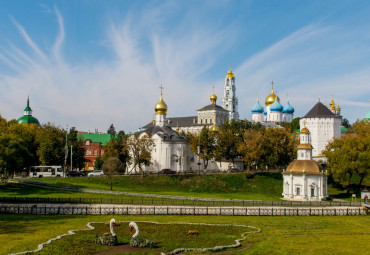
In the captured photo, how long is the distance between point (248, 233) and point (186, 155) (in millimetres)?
42179

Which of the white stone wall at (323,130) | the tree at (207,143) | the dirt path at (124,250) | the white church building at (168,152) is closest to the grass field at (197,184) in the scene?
the white church building at (168,152)

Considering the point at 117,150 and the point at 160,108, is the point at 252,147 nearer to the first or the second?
the point at 160,108

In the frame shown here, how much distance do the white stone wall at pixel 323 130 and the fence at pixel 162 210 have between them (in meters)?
54.1

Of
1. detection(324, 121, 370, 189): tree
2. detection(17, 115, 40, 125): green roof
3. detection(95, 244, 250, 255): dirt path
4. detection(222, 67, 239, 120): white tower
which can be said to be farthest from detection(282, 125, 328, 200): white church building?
detection(222, 67, 239, 120): white tower

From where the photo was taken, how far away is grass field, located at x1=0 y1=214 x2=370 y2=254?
79.3 feet

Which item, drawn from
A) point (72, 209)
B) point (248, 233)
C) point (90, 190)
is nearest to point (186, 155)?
point (90, 190)

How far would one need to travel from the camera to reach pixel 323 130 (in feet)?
298

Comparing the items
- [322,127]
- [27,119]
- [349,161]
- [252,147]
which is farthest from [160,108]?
[27,119]

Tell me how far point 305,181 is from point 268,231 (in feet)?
87.7

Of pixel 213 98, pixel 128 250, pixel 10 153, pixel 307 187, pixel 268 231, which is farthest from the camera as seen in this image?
pixel 213 98

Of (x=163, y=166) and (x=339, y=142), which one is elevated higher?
(x=339, y=142)

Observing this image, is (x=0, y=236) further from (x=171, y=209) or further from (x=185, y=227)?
(x=171, y=209)

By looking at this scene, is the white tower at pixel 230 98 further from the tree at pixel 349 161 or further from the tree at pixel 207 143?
the tree at pixel 349 161

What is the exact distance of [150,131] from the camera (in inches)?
2864
